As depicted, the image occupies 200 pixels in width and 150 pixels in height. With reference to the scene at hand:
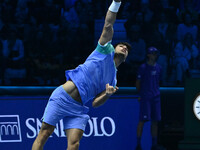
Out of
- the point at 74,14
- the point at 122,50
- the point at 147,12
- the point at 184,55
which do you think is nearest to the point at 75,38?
the point at 74,14

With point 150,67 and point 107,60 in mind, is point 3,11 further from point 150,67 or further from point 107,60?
point 107,60

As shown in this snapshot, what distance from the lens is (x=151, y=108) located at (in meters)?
7.81

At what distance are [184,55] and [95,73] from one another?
490 centimetres

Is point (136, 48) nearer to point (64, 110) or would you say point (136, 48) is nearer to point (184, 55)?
point (184, 55)

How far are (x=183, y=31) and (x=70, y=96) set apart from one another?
538 cm

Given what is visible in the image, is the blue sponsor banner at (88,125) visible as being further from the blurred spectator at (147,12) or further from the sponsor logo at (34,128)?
the blurred spectator at (147,12)

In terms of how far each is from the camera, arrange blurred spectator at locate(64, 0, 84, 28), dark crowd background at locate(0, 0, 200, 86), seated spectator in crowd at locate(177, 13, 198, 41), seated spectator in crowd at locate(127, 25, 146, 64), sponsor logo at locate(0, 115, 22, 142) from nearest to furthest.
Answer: sponsor logo at locate(0, 115, 22, 142) → dark crowd background at locate(0, 0, 200, 86) → seated spectator in crowd at locate(127, 25, 146, 64) → blurred spectator at locate(64, 0, 84, 28) → seated spectator in crowd at locate(177, 13, 198, 41)

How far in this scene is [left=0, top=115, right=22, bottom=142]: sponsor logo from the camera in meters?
6.87

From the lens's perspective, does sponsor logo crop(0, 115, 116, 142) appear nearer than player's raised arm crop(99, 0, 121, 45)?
No

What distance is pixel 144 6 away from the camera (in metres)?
9.98

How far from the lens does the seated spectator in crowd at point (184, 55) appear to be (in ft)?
30.2

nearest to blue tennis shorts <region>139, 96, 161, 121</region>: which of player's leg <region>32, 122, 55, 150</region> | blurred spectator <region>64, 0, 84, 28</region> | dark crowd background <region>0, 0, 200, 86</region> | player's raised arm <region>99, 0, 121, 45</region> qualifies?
dark crowd background <region>0, 0, 200, 86</region>

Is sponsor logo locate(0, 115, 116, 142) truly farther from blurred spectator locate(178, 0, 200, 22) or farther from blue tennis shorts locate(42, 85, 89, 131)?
blurred spectator locate(178, 0, 200, 22)

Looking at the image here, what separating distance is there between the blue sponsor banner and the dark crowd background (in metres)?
1.41
